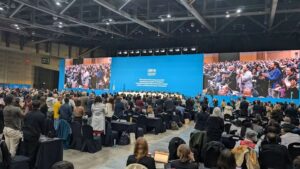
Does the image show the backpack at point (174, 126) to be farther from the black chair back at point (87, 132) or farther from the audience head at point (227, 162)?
the audience head at point (227, 162)

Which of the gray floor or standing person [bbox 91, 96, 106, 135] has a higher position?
standing person [bbox 91, 96, 106, 135]

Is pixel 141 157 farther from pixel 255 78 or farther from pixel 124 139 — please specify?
pixel 255 78

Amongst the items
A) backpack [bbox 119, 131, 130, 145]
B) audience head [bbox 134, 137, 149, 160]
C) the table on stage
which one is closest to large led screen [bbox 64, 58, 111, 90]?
backpack [bbox 119, 131, 130, 145]

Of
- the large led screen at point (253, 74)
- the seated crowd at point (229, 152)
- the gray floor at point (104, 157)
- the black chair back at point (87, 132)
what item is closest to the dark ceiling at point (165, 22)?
the large led screen at point (253, 74)

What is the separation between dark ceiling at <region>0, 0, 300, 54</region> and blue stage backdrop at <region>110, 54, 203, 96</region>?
2047mm

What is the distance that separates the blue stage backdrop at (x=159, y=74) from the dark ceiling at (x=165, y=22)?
6.72 ft

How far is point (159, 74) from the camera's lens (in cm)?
2216

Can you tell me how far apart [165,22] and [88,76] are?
9729mm

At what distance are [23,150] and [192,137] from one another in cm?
322

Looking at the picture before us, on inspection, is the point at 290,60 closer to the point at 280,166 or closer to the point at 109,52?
the point at 280,166

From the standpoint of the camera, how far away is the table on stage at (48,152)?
505cm

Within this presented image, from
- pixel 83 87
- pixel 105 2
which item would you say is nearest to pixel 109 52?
pixel 83 87

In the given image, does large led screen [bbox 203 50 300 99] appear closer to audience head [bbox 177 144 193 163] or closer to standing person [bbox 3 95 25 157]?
audience head [bbox 177 144 193 163]

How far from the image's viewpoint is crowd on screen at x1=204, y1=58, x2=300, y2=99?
16531 millimetres
